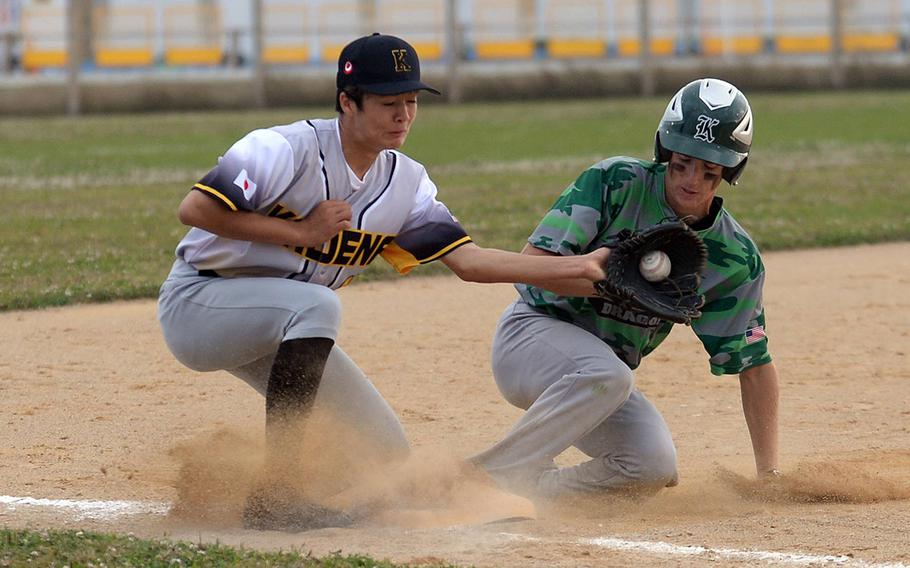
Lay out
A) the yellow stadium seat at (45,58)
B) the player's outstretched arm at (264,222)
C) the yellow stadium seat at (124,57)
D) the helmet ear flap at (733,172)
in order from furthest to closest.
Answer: the yellow stadium seat at (124,57), the yellow stadium seat at (45,58), the helmet ear flap at (733,172), the player's outstretched arm at (264,222)

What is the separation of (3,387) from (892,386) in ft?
13.1

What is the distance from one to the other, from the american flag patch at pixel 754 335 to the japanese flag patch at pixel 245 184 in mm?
1675

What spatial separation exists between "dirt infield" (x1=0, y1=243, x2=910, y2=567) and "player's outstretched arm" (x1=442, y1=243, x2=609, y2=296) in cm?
68

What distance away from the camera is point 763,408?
4.65m

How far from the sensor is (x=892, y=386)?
6.35 m

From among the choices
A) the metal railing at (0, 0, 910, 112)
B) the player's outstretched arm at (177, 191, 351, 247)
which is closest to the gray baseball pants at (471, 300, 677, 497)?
the player's outstretched arm at (177, 191, 351, 247)

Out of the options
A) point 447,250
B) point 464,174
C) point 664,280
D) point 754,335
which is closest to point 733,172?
point 664,280

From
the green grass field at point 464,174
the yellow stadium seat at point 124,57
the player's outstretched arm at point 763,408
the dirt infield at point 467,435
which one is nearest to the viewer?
the dirt infield at point 467,435

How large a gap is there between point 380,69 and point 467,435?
6.00ft

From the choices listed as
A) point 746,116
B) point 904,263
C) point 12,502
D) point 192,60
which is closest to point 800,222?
point 904,263

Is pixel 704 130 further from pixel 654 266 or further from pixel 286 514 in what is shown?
pixel 286 514

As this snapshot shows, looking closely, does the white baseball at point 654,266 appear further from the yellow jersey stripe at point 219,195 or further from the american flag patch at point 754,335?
the yellow jersey stripe at point 219,195

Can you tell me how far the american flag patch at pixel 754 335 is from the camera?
179 inches

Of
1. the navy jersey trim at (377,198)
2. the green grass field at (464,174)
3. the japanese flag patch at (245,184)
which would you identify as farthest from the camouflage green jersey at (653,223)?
the green grass field at (464,174)
